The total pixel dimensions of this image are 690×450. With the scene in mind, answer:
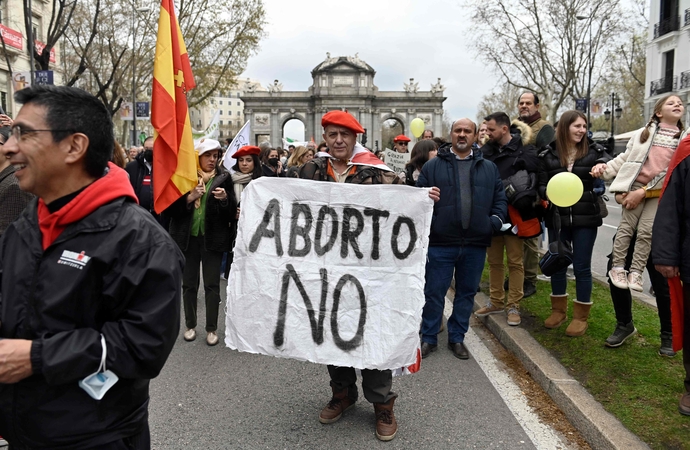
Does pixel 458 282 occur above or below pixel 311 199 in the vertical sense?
below

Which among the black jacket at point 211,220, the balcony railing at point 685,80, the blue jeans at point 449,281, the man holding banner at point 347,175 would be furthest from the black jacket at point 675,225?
the balcony railing at point 685,80

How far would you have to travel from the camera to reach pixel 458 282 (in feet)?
17.2

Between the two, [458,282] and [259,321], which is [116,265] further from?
[458,282]

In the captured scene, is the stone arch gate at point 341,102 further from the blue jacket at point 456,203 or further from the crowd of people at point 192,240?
the blue jacket at point 456,203

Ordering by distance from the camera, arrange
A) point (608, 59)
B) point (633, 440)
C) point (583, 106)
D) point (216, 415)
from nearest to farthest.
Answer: point (633, 440)
point (216, 415)
point (583, 106)
point (608, 59)

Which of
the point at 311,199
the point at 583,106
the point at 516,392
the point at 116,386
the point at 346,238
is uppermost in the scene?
the point at 583,106

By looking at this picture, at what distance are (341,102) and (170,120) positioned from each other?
7391cm

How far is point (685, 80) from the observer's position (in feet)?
111

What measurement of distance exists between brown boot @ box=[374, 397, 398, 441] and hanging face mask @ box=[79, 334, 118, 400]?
85.7 inches

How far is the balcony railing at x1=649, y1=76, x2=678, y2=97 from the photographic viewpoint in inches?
1404

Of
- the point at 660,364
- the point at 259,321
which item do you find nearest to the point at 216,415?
the point at 259,321

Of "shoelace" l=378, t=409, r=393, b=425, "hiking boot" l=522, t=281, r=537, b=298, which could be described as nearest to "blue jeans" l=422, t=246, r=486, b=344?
"shoelace" l=378, t=409, r=393, b=425

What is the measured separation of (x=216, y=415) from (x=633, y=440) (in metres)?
2.67

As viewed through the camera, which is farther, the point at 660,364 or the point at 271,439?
the point at 660,364
